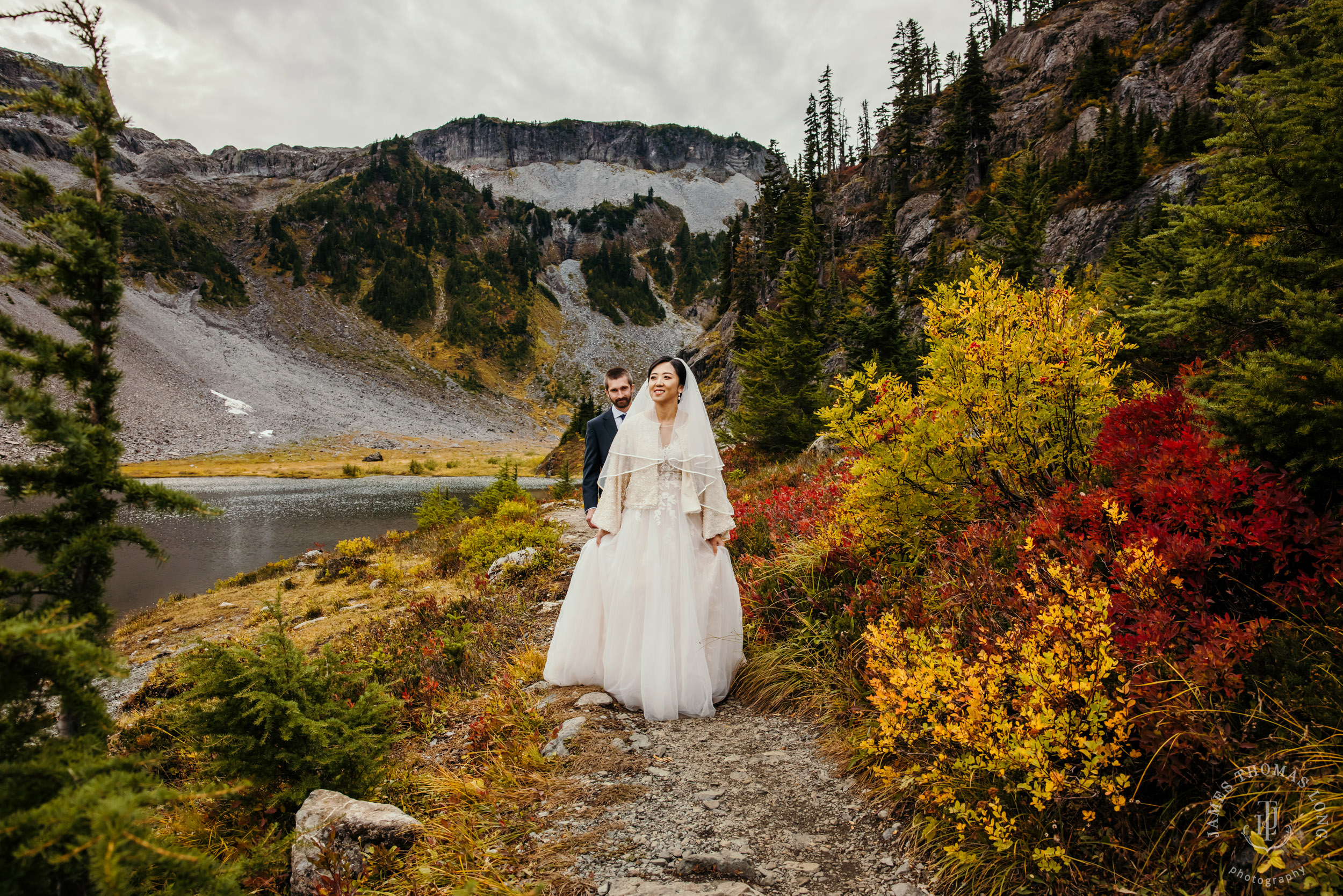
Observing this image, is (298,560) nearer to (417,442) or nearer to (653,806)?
(653,806)

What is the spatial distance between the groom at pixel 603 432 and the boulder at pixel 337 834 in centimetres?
289

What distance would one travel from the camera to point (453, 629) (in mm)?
7129

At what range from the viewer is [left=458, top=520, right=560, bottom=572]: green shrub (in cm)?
1123

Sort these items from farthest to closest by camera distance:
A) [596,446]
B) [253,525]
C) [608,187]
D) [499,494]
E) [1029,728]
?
1. [608,187]
2. [253,525]
3. [499,494]
4. [596,446]
5. [1029,728]

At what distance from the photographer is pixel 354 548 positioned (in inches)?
612

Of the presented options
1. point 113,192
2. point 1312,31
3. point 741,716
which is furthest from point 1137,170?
point 113,192

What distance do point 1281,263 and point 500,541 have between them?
454 inches

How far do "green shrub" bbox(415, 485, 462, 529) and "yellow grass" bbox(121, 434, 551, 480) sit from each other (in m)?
22.9

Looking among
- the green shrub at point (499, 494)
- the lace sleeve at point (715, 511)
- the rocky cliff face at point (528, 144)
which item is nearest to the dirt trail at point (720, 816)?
the lace sleeve at point (715, 511)

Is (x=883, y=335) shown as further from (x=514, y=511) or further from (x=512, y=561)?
(x=512, y=561)

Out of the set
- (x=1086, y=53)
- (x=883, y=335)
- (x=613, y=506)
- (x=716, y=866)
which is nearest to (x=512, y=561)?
(x=613, y=506)

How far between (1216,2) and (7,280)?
67.7 m

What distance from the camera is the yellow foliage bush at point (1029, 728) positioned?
2254mm

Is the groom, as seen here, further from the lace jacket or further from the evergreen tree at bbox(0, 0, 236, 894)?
the evergreen tree at bbox(0, 0, 236, 894)
